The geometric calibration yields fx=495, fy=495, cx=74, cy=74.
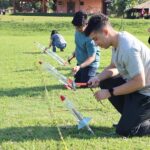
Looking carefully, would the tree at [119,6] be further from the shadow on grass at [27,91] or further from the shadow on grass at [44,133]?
the shadow on grass at [44,133]

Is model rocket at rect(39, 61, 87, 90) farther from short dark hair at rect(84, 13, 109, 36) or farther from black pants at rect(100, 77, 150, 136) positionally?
short dark hair at rect(84, 13, 109, 36)

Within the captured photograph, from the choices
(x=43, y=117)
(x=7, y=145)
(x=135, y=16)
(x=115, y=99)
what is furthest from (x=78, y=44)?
(x=135, y=16)

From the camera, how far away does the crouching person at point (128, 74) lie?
216 inches

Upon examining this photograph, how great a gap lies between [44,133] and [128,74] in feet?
4.15

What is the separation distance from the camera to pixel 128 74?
572 centimetres

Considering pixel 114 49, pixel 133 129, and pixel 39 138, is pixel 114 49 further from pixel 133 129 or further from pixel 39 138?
pixel 39 138

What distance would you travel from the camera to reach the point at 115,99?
20.0 feet

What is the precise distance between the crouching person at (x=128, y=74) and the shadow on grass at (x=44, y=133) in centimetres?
33

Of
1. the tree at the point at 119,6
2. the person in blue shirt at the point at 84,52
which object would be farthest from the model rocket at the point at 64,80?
the tree at the point at 119,6

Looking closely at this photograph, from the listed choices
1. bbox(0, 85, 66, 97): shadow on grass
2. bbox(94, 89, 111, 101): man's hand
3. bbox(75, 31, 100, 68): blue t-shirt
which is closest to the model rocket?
bbox(94, 89, 111, 101): man's hand

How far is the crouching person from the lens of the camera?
5492 mm

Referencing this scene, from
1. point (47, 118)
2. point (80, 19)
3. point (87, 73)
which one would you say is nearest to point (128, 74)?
point (47, 118)

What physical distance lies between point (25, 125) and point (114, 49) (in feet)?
5.32

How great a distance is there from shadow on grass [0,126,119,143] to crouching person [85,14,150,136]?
325 mm
